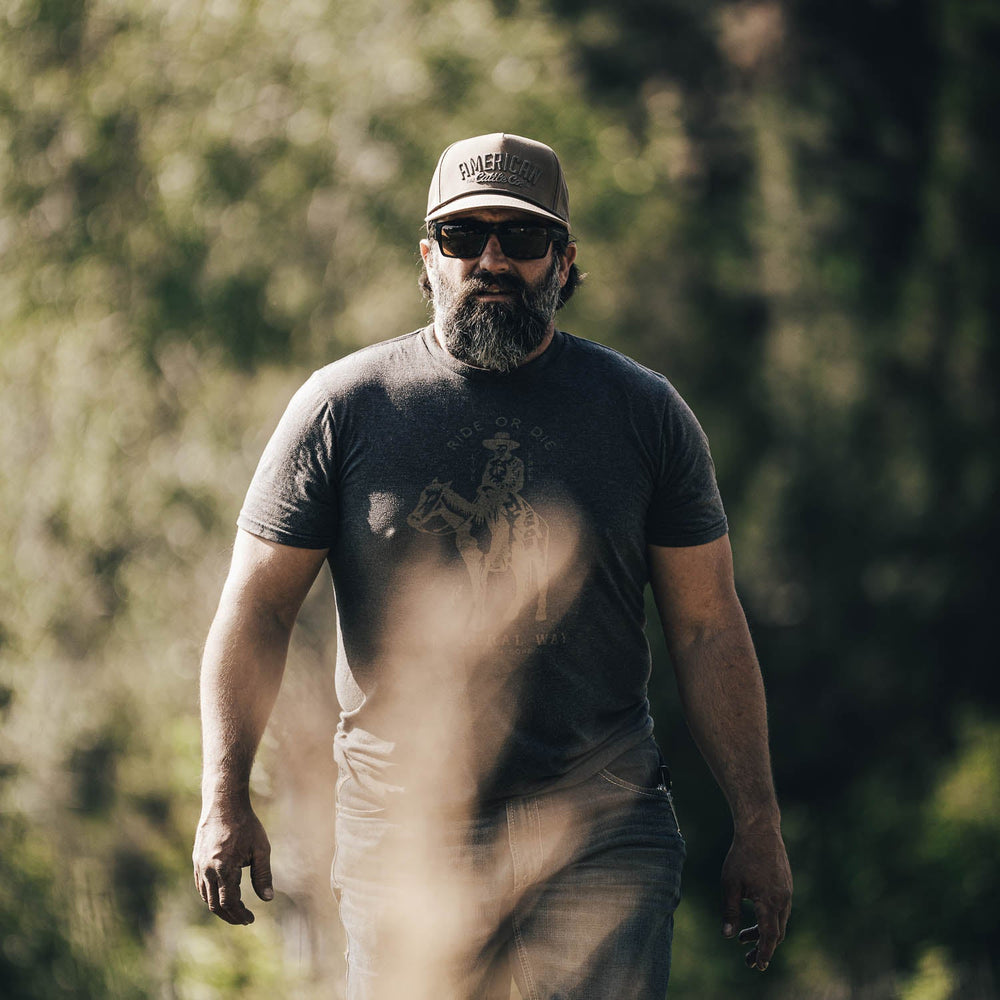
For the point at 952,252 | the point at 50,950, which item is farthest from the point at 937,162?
the point at 50,950

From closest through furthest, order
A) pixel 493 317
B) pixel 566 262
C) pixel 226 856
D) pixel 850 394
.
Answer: pixel 226 856 < pixel 493 317 < pixel 566 262 < pixel 850 394

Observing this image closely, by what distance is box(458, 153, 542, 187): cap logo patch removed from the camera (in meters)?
2.36

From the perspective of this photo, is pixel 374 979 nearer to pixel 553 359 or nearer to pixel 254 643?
pixel 254 643

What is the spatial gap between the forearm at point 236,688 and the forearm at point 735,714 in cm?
72

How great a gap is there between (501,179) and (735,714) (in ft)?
3.26

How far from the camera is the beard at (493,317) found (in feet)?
7.41

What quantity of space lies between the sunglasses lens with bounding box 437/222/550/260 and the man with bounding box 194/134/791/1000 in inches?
2.3

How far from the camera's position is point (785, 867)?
2.36 metres

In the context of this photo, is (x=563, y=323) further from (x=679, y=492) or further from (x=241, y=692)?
(x=241, y=692)

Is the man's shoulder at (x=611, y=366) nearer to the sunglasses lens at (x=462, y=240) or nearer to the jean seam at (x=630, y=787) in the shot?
the sunglasses lens at (x=462, y=240)

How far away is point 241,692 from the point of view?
2.25m

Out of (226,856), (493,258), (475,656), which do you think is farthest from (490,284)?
(226,856)

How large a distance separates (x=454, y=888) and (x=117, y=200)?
736 cm

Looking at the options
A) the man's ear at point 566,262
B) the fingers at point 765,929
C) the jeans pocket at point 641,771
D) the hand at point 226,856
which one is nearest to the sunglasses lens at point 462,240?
the man's ear at point 566,262
